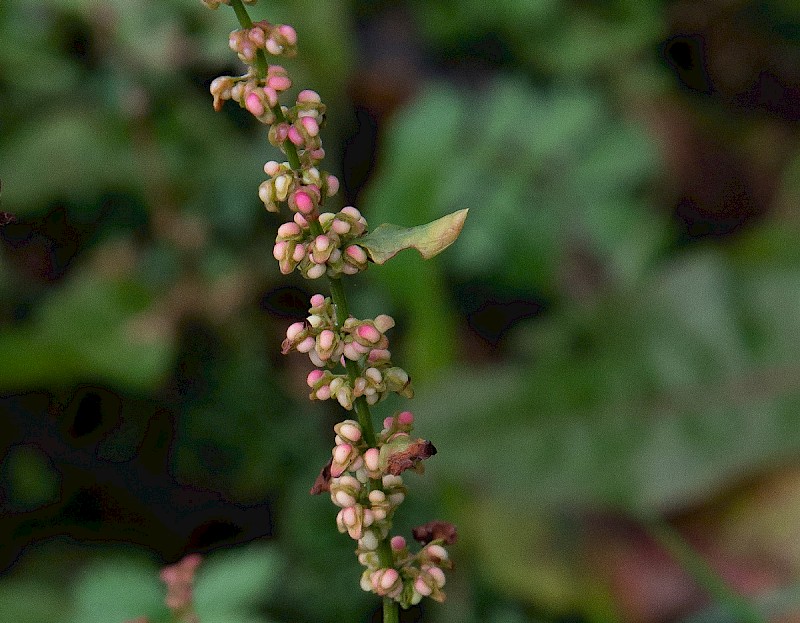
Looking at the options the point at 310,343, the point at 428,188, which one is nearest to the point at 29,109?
the point at 428,188

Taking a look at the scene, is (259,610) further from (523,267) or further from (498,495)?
(523,267)

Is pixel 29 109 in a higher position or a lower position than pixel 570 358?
higher

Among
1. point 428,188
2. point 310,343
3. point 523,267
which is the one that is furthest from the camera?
point 523,267

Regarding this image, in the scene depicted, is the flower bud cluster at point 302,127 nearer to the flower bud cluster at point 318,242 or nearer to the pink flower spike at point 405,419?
the flower bud cluster at point 318,242

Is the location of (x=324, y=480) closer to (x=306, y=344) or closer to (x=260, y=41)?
(x=306, y=344)

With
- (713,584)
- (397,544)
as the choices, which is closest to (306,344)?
(397,544)

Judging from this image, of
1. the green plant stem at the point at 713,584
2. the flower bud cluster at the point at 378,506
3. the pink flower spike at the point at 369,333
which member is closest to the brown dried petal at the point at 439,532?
the flower bud cluster at the point at 378,506
